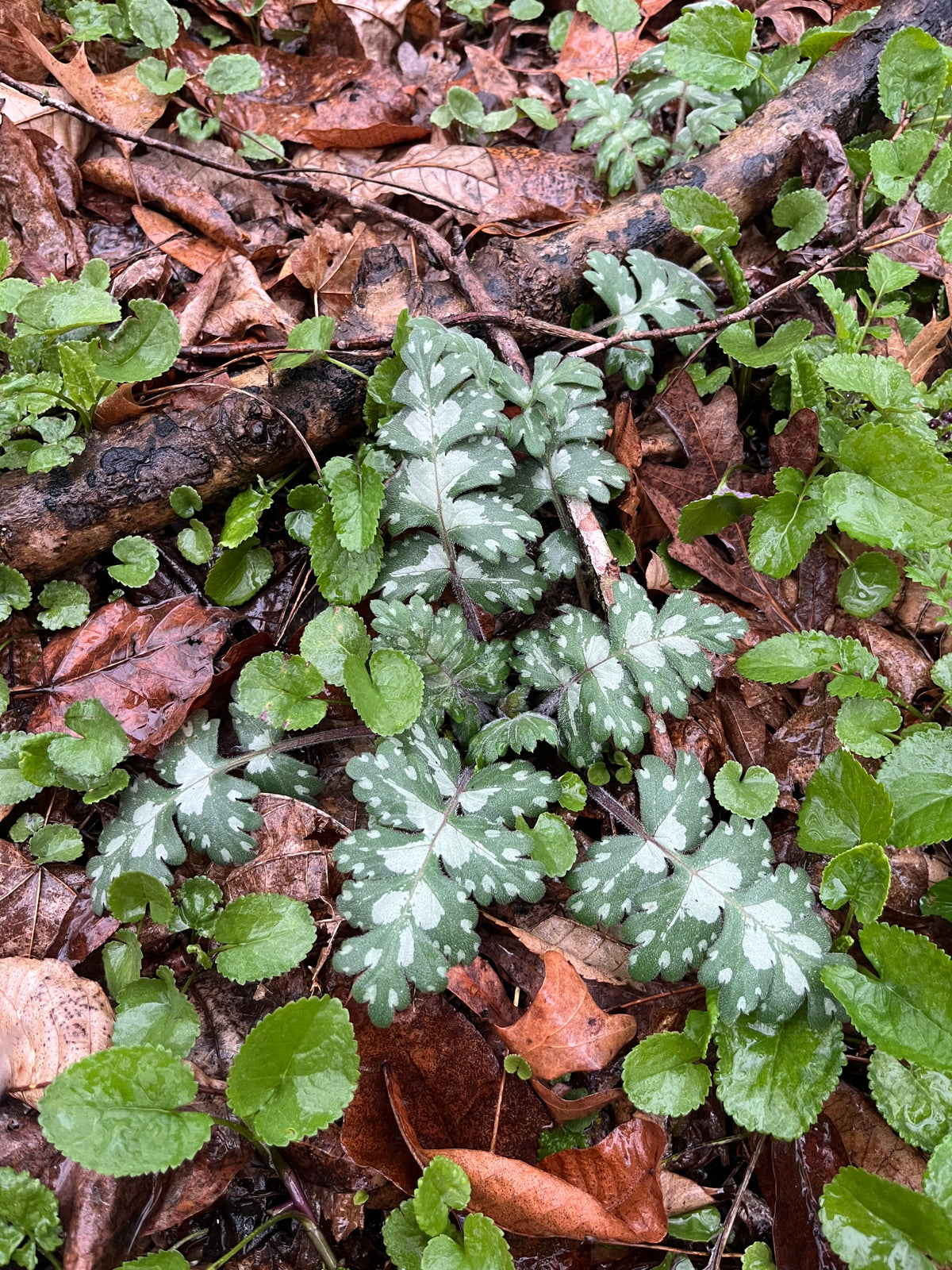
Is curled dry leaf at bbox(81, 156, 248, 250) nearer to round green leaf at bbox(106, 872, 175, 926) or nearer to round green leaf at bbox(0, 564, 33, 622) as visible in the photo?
round green leaf at bbox(0, 564, 33, 622)

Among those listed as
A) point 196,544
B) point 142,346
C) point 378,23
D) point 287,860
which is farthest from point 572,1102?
point 378,23

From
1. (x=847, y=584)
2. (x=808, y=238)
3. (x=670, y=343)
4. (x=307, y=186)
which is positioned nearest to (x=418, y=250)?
(x=307, y=186)

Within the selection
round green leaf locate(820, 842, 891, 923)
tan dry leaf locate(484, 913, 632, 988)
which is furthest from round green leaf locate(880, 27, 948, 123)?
tan dry leaf locate(484, 913, 632, 988)

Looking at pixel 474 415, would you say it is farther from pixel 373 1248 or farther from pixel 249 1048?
pixel 373 1248

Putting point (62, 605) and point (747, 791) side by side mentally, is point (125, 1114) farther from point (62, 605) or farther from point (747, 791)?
point (747, 791)

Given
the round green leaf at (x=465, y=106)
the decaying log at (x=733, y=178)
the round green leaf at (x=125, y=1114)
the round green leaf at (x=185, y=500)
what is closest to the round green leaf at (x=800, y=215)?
the decaying log at (x=733, y=178)

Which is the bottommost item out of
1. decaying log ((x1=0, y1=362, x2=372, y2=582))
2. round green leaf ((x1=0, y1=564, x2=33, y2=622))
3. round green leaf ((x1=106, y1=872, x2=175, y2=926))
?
round green leaf ((x1=106, y1=872, x2=175, y2=926))

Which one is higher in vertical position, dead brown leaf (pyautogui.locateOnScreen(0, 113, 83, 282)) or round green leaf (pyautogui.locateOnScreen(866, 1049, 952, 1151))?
dead brown leaf (pyautogui.locateOnScreen(0, 113, 83, 282))

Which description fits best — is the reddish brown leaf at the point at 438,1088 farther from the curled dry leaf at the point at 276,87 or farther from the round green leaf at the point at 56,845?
the curled dry leaf at the point at 276,87
